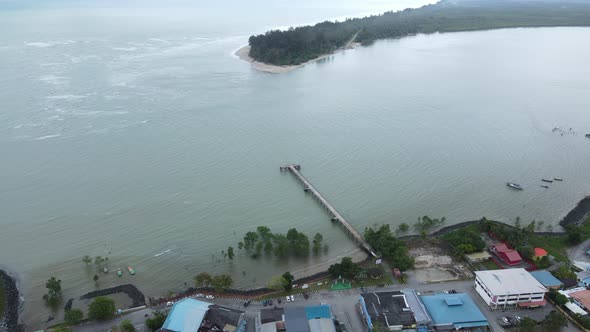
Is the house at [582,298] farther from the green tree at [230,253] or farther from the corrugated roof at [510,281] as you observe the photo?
the green tree at [230,253]

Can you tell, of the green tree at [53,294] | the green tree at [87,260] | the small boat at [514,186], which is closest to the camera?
the green tree at [53,294]

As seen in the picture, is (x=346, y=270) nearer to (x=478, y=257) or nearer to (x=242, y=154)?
(x=478, y=257)

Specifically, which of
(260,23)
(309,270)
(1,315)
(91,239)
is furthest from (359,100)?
(260,23)

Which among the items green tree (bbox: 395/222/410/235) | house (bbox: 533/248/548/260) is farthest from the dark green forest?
house (bbox: 533/248/548/260)

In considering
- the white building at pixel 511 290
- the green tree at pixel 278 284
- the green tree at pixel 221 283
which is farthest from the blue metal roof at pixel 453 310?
the green tree at pixel 221 283

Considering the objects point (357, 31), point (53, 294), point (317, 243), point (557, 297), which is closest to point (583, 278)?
point (557, 297)

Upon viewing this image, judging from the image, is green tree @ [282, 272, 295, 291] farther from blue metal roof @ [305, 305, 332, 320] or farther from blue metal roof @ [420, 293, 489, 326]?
blue metal roof @ [420, 293, 489, 326]

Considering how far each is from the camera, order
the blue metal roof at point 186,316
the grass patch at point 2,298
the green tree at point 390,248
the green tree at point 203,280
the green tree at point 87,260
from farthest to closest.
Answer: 1. the green tree at point 87,260
2. the green tree at point 390,248
3. the green tree at point 203,280
4. the grass patch at point 2,298
5. the blue metal roof at point 186,316

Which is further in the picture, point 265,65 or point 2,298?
point 265,65
